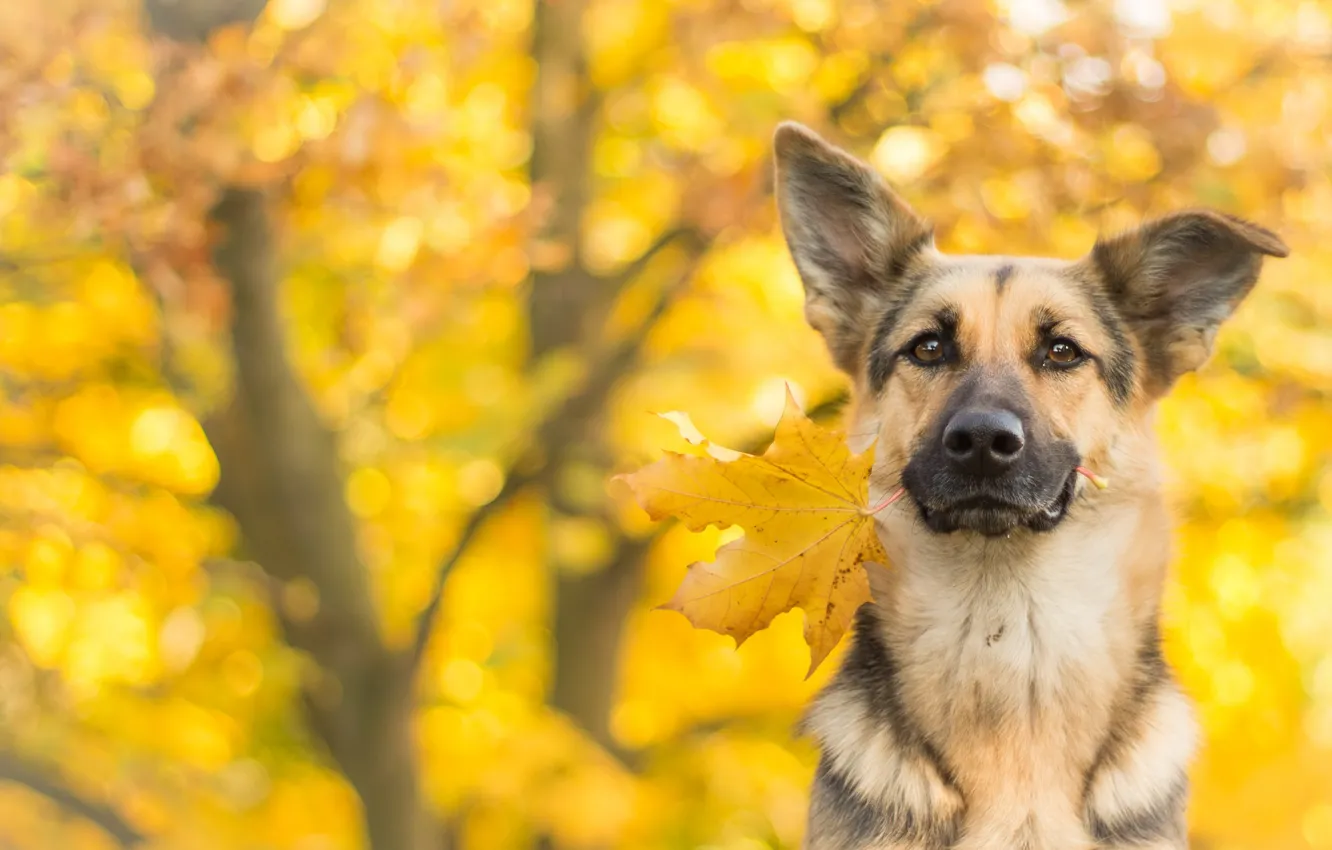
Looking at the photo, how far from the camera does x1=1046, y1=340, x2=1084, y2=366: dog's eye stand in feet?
10.8

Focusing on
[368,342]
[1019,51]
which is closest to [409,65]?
[368,342]

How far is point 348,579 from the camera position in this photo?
717 centimetres

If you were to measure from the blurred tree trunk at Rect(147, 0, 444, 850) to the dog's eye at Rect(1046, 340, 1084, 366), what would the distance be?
169 inches

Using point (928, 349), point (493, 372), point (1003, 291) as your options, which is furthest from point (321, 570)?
point (1003, 291)

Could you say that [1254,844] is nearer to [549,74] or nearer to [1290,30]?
[1290,30]

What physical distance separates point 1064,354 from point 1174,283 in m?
0.43

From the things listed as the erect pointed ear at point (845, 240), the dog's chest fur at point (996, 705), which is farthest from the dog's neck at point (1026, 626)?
the erect pointed ear at point (845, 240)

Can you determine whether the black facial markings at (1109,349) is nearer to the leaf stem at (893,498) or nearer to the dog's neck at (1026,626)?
the dog's neck at (1026,626)

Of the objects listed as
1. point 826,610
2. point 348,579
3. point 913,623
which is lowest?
point 348,579

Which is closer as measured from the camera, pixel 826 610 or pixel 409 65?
pixel 826 610

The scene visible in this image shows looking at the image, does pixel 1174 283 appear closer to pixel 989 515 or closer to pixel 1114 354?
pixel 1114 354

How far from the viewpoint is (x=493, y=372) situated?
7797mm

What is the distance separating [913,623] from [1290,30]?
4.45m

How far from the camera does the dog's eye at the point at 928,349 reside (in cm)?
335
